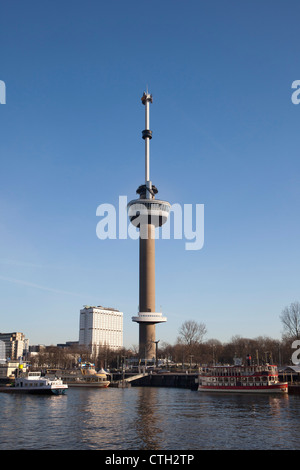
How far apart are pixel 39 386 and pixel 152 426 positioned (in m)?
52.9

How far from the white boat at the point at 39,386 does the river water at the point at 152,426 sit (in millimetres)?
21656

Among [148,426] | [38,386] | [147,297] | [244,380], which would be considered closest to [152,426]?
[148,426]

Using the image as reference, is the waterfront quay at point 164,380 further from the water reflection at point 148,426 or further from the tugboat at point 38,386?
the water reflection at point 148,426

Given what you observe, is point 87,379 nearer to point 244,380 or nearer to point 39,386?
point 39,386

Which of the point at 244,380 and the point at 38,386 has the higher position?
the point at 244,380

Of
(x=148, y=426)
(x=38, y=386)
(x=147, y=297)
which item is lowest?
(x=38, y=386)

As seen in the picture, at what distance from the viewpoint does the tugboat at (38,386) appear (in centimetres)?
9012

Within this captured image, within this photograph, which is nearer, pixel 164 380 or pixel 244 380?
pixel 244 380

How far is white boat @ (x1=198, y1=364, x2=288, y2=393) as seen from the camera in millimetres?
86812

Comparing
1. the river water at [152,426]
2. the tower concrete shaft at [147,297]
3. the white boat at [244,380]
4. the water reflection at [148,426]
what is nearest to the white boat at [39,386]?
the river water at [152,426]

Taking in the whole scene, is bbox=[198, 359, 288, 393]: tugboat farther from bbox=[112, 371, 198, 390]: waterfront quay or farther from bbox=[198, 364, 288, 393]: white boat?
bbox=[112, 371, 198, 390]: waterfront quay

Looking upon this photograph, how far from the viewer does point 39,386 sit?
9344 cm

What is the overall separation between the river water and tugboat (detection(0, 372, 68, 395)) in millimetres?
21677
